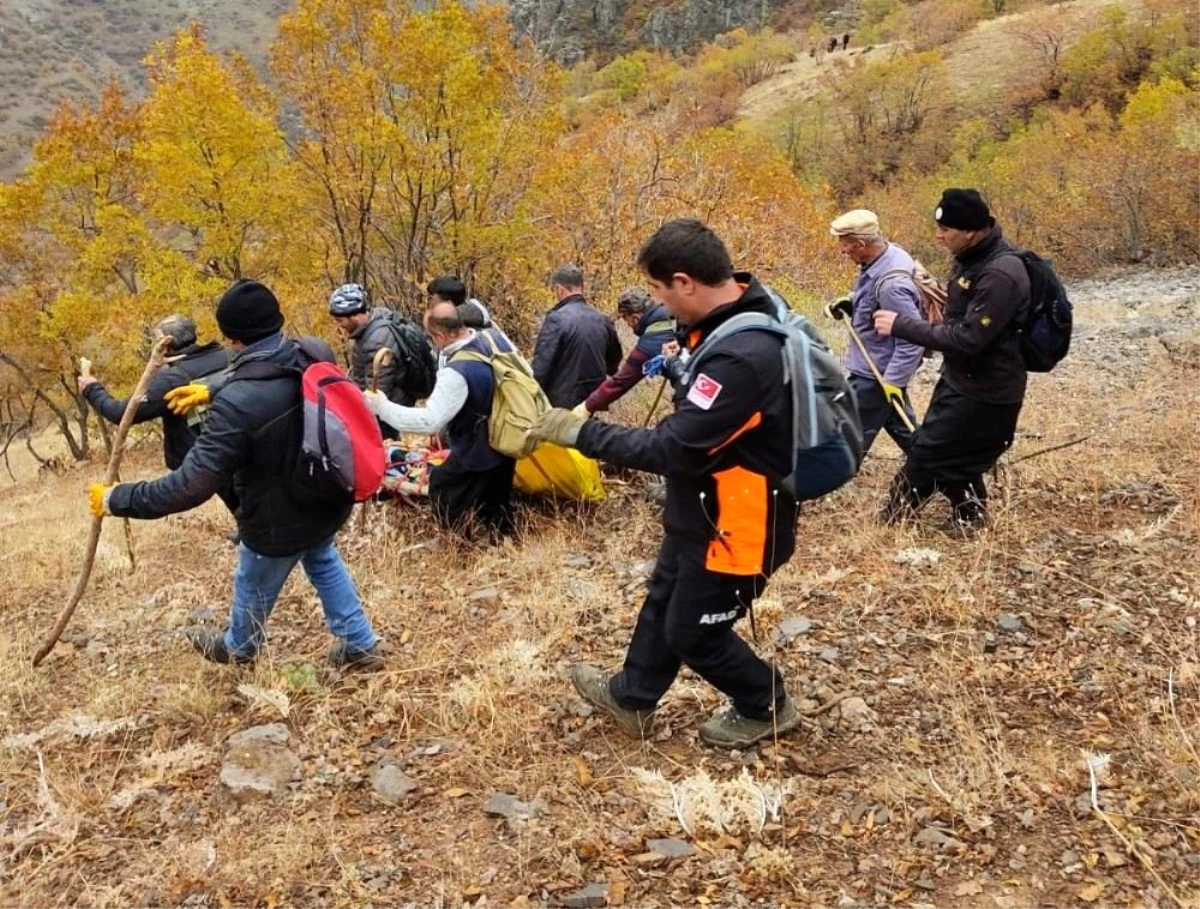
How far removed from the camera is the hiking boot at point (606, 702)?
3.27 meters

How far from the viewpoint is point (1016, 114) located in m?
50.6

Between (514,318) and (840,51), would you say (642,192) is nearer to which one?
(514,318)

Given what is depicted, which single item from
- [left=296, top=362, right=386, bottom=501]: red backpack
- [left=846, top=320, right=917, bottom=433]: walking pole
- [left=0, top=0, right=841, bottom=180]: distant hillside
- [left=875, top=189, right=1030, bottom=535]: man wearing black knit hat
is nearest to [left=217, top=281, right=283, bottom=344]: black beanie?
[left=296, top=362, right=386, bottom=501]: red backpack

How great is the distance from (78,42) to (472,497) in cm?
13934

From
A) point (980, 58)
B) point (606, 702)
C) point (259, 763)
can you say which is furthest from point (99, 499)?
point (980, 58)

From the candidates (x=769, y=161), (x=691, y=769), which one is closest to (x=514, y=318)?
(x=691, y=769)

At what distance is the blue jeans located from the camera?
3.72m

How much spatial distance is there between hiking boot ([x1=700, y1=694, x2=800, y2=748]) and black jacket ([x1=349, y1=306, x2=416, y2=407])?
139 inches

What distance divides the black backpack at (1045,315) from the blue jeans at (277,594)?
339cm

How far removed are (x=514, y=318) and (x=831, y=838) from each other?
1299 centimetres

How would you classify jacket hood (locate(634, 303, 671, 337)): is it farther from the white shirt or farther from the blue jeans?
the blue jeans

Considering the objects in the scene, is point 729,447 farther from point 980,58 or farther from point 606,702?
point 980,58

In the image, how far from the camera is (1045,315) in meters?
4.16

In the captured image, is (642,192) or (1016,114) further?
(1016,114)
